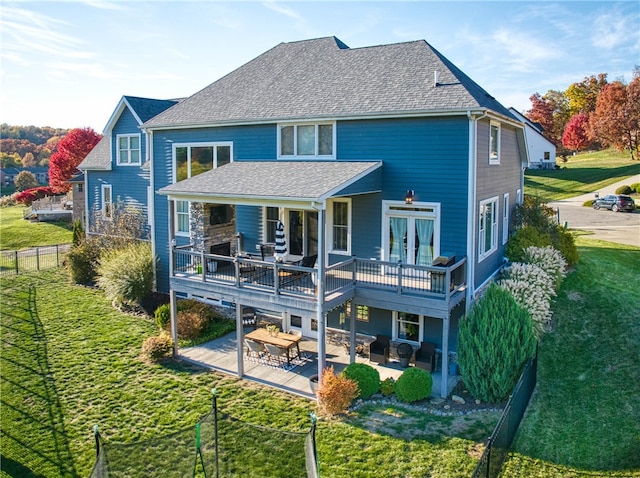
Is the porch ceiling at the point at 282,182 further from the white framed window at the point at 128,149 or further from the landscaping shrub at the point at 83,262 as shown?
the landscaping shrub at the point at 83,262

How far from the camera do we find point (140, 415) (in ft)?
40.2

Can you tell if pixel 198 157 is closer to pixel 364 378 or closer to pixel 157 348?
pixel 157 348

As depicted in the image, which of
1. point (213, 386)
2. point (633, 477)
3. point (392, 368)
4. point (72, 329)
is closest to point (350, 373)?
point (392, 368)

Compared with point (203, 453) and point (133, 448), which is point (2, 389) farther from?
point (203, 453)

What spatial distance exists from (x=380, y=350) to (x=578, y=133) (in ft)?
238

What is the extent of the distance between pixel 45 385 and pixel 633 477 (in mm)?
14363

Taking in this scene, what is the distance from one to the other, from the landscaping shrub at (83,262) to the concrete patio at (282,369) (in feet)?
33.0

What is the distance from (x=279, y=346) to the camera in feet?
49.1

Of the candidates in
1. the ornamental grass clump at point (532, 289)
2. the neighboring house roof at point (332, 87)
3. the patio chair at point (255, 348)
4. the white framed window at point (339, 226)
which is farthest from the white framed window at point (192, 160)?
the ornamental grass clump at point (532, 289)

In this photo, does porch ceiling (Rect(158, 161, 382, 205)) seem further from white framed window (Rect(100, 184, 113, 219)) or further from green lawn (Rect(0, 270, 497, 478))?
white framed window (Rect(100, 184, 113, 219))

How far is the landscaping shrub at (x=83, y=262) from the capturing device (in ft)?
77.9

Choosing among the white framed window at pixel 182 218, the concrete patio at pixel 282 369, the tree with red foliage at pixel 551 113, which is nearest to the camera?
the concrete patio at pixel 282 369

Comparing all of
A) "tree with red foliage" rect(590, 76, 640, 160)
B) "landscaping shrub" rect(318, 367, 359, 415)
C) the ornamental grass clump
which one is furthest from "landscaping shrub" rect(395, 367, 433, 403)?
"tree with red foliage" rect(590, 76, 640, 160)

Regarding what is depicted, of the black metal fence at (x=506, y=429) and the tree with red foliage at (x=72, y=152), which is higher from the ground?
the tree with red foliage at (x=72, y=152)
